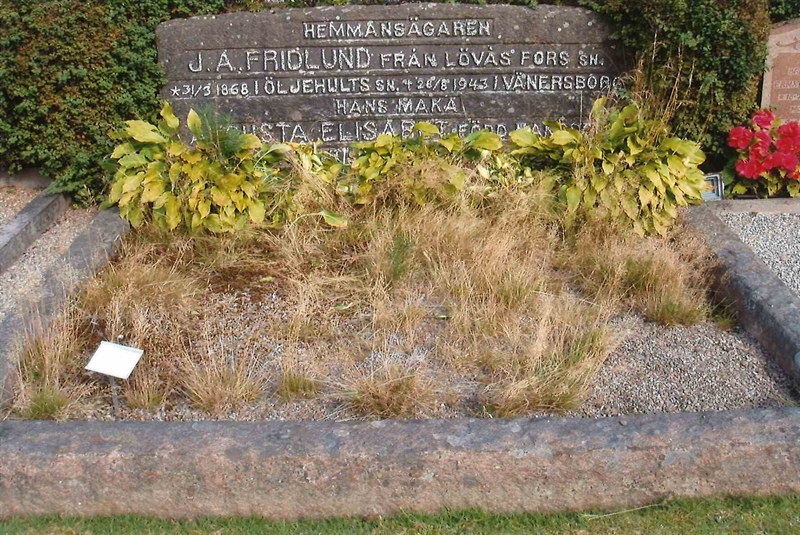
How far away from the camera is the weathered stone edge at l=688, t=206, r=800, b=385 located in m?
3.72

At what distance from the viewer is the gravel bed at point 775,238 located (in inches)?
186

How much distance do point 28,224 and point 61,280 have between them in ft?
4.09

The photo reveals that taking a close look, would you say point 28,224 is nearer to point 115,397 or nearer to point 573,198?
point 115,397

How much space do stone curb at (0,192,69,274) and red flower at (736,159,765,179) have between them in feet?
14.8

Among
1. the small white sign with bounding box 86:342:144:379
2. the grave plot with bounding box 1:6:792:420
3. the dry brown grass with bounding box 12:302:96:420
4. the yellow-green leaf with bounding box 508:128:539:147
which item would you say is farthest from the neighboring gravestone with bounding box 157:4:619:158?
the small white sign with bounding box 86:342:144:379

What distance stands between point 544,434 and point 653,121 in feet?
9.11

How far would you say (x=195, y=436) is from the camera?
118 inches

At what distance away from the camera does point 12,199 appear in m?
5.98

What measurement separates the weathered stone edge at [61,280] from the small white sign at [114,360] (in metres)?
0.47

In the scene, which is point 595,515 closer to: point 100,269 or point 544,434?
point 544,434

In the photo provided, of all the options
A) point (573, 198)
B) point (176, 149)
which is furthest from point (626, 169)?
point (176, 149)

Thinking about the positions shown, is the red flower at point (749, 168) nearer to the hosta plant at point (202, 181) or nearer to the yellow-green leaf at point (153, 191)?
the hosta plant at point (202, 181)

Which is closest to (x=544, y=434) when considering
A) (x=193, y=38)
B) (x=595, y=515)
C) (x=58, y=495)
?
(x=595, y=515)

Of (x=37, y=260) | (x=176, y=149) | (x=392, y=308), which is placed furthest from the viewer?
(x=37, y=260)
